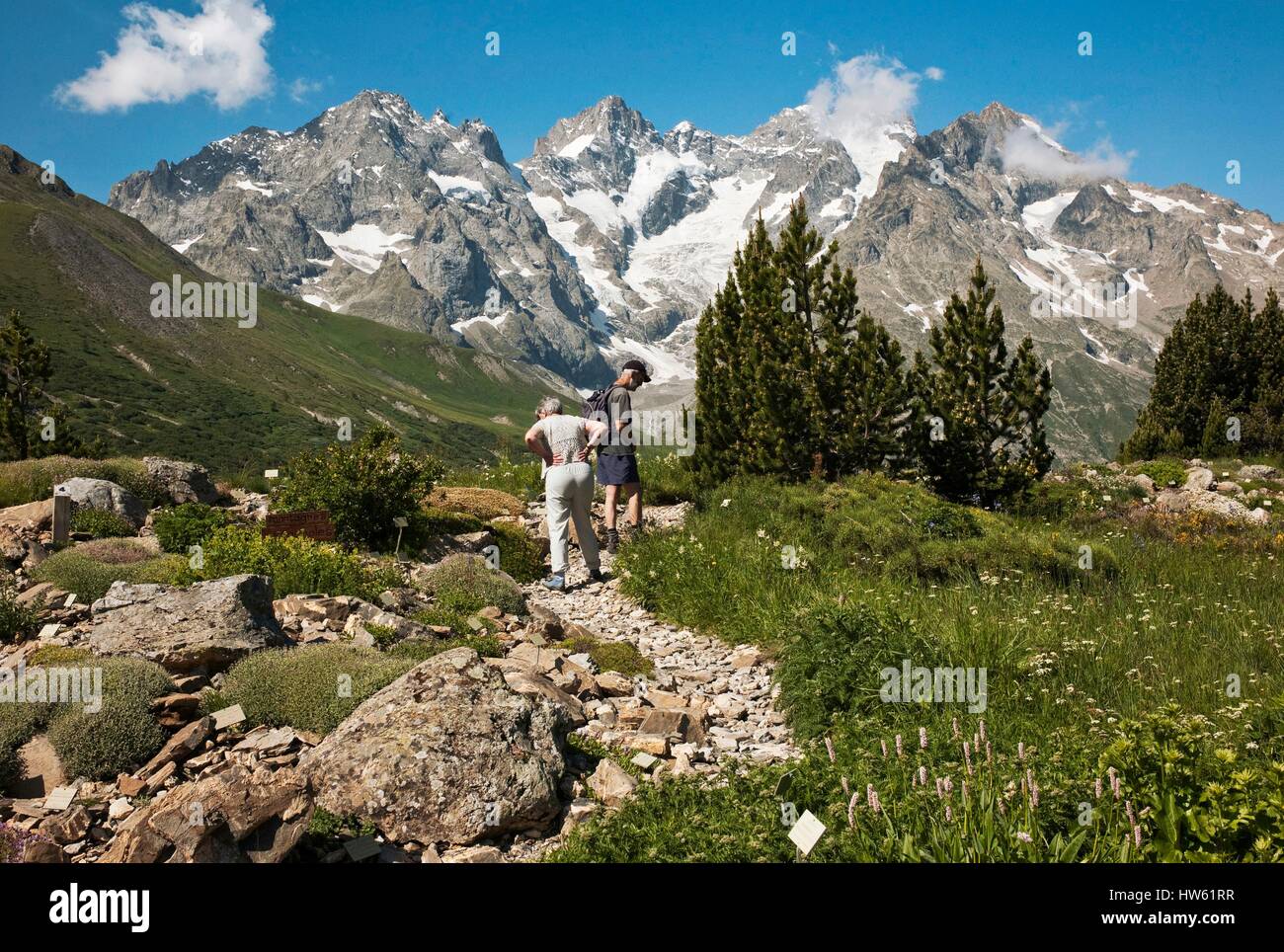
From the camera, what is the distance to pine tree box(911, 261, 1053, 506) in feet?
56.1

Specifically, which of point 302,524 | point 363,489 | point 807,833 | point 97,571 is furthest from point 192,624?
point 807,833

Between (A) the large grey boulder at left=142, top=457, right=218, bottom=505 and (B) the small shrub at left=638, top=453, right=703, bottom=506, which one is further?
(B) the small shrub at left=638, top=453, right=703, bottom=506

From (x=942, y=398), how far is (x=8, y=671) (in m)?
16.2

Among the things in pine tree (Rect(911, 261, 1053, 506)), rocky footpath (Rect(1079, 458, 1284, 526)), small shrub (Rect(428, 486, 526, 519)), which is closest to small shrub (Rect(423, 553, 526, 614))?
small shrub (Rect(428, 486, 526, 519))

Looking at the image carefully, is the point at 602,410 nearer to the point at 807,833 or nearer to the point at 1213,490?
the point at 807,833

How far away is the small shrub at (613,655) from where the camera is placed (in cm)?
865

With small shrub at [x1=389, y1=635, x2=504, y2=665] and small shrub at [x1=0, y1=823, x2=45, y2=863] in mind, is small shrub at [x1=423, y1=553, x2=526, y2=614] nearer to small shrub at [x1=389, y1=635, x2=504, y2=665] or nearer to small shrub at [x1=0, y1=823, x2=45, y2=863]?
small shrub at [x1=389, y1=635, x2=504, y2=665]

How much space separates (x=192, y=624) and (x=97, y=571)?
3.27 m

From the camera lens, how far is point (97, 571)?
32.5ft

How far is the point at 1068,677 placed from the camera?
6668 millimetres

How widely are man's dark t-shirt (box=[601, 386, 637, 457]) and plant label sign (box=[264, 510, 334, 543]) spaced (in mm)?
4596
